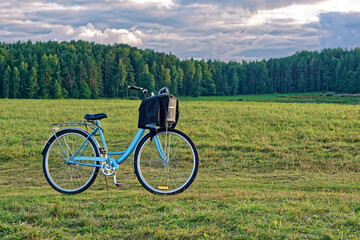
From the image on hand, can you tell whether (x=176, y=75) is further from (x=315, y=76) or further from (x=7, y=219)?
(x=7, y=219)

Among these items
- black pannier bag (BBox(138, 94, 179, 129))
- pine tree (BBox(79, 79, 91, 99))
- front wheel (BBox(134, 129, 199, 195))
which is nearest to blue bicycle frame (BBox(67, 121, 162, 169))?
front wheel (BBox(134, 129, 199, 195))

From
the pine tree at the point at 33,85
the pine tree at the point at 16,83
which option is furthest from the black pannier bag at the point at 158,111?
the pine tree at the point at 16,83

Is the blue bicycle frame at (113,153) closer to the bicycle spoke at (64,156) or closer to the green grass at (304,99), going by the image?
the bicycle spoke at (64,156)

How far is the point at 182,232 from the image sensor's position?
4332mm

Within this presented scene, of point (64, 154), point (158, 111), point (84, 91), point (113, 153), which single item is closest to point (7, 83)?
point (84, 91)

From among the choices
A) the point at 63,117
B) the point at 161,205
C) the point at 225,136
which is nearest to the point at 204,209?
the point at 161,205

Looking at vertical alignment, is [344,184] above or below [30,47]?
below

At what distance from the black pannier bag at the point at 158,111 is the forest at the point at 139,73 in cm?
9604

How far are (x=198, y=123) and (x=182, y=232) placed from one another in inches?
674

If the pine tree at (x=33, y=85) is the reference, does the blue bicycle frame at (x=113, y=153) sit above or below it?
below

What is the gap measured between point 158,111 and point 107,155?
1.43 m

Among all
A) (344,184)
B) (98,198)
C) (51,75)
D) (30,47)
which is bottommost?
(344,184)

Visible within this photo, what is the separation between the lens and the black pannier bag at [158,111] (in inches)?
246

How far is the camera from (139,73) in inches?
4806
